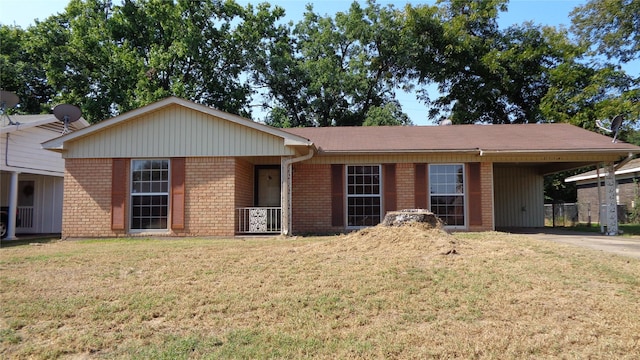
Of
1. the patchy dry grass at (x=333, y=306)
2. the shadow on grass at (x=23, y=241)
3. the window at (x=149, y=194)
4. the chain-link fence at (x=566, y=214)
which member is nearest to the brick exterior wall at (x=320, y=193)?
the window at (x=149, y=194)

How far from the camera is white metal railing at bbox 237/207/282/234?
12.3 meters

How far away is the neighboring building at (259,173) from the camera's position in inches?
472

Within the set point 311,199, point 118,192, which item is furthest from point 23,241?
point 311,199

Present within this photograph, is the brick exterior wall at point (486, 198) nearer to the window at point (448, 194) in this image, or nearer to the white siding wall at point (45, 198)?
the window at point (448, 194)

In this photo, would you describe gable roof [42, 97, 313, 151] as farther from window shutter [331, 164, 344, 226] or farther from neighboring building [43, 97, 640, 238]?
window shutter [331, 164, 344, 226]

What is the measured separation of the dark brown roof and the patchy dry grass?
592 cm

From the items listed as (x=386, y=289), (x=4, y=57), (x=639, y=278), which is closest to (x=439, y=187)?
(x=639, y=278)

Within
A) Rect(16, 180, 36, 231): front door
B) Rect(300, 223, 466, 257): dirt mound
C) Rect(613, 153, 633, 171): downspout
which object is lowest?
Rect(300, 223, 466, 257): dirt mound

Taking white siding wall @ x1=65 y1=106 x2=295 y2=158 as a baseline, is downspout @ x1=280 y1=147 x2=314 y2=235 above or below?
below

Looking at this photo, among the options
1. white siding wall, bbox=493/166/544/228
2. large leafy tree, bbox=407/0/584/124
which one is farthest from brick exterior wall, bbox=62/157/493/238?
large leafy tree, bbox=407/0/584/124

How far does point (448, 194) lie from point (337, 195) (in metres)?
3.47

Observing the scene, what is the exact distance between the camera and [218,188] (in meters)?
12.0

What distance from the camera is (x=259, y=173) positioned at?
14672 mm

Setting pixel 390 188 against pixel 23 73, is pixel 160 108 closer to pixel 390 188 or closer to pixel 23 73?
pixel 390 188
